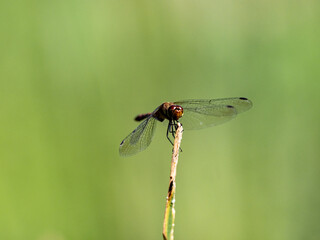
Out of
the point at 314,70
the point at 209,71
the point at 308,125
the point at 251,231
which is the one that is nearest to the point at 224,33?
the point at 209,71

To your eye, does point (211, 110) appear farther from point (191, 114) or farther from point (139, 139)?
point (139, 139)

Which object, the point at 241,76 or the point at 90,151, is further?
the point at 241,76

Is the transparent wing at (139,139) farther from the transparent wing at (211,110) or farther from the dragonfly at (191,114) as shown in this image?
the transparent wing at (211,110)

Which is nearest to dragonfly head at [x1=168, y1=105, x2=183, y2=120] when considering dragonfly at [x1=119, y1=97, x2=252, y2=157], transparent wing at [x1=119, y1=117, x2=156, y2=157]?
dragonfly at [x1=119, y1=97, x2=252, y2=157]

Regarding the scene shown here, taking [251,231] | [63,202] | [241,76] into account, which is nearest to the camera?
[63,202]

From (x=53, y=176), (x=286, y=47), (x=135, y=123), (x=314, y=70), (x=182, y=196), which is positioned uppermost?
(x=286, y=47)

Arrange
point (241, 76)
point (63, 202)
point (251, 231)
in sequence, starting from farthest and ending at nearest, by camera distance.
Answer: point (241, 76)
point (251, 231)
point (63, 202)

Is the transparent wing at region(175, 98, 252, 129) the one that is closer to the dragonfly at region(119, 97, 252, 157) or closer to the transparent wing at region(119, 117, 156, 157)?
the dragonfly at region(119, 97, 252, 157)

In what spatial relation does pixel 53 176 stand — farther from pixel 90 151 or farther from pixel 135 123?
pixel 135 123
